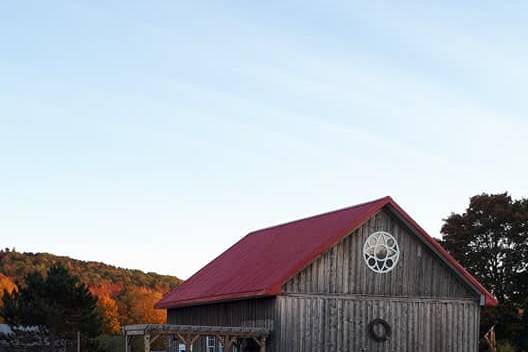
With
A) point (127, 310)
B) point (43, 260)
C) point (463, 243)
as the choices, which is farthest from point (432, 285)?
point (43, 260)

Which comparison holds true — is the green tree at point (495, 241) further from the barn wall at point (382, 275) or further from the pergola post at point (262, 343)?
the pergola post at point (262, 343)

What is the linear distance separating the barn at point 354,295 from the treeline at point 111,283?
57969 millimetres

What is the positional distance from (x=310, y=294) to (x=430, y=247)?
5.36 metres

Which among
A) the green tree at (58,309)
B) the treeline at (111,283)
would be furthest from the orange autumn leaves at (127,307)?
the green tree at (58,309)

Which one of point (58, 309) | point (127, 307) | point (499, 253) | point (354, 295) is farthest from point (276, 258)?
point (127, 307)

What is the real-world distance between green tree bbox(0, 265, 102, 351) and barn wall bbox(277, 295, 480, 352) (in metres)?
22.0

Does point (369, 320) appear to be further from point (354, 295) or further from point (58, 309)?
point (58, 309)

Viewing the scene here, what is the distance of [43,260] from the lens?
120 m

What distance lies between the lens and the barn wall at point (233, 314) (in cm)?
3288

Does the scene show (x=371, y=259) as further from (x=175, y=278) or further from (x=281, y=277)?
(x=175, y=278)

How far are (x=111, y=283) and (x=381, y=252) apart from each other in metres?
87.7

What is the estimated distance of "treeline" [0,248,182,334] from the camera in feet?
320

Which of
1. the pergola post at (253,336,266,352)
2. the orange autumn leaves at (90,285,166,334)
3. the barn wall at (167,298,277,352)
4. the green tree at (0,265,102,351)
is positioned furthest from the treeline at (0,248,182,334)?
the pergola post at (253,336,266,352)

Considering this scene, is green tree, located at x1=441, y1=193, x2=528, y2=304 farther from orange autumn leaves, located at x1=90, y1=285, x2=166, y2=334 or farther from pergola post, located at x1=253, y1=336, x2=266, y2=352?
orange autumn leaves, located at x1=90, y1=285, x2=166, y2=334
